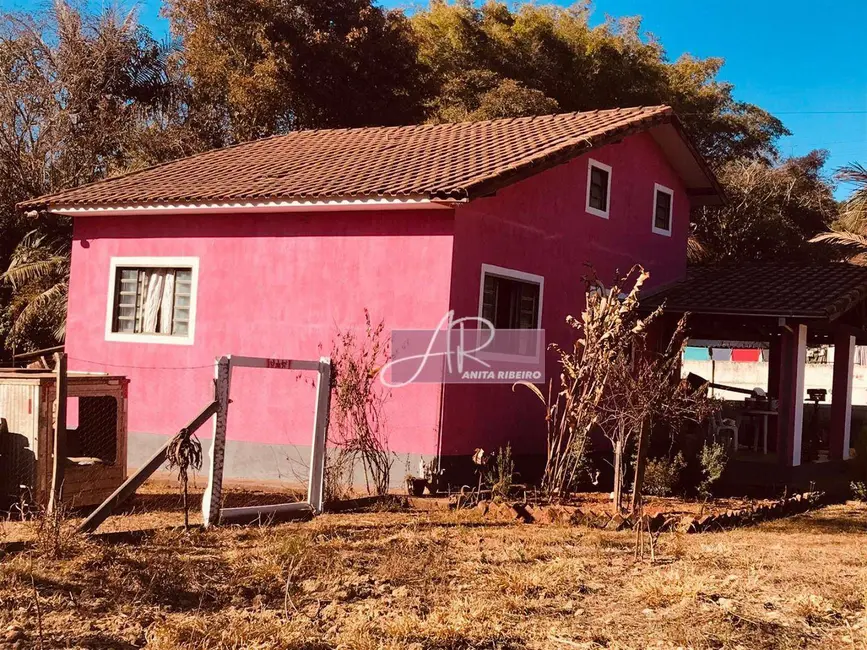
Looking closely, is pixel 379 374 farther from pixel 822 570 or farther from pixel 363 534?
pixel 822 570

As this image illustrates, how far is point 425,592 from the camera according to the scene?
22.3ft

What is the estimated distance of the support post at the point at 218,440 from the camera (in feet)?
28.4

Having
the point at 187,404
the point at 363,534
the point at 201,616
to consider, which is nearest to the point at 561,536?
the point at 363,534

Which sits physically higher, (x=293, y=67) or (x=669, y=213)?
(x=293, y=67)

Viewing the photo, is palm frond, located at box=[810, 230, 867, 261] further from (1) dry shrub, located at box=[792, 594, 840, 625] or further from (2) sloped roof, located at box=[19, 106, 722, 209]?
(1) dry shrub, located at box=[792, 594, 840, 625]

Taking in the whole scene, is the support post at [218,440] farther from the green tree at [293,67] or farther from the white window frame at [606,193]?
the green tree at [293,67]

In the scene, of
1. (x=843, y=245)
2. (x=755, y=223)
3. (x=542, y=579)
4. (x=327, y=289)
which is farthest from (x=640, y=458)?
(x=755, y=223)

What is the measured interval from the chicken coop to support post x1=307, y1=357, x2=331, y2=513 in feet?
6.84

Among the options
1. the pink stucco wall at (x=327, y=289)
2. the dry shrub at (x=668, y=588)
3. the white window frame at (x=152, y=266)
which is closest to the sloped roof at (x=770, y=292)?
the pink stucco wall at (x=327, y=289)

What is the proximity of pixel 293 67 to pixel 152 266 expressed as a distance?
11888 millimetres

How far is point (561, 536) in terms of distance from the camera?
927cm

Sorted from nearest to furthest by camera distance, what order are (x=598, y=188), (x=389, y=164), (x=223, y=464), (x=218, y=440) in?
(x=218, y=440) < (x=223, y=464) < (x=389, y=164) < (x=598, y=188)

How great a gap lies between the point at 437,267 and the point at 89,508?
490 centimetres

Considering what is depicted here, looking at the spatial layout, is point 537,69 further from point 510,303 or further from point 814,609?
point 814,609
